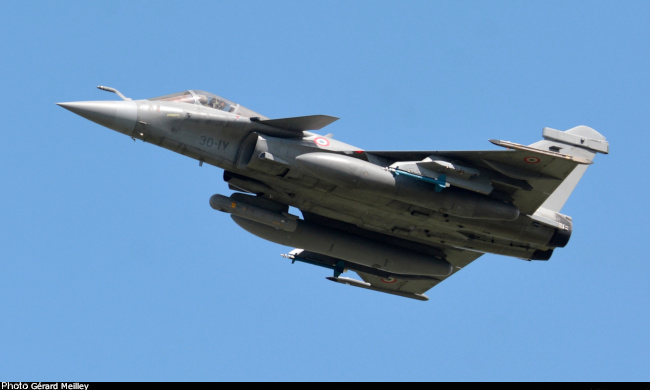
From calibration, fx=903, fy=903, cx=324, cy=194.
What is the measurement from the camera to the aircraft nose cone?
20.5 metres

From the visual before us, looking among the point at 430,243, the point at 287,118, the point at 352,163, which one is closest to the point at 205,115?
the point at 287,118

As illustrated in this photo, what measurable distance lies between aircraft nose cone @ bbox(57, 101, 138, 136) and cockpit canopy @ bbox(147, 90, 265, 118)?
2.70 feet

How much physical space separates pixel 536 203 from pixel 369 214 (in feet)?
13.6

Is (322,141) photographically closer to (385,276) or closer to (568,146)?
(568,146)

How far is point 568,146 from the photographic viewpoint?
23.7 meters

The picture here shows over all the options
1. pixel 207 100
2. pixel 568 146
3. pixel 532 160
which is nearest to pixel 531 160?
pixel 532 160

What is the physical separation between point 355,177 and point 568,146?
266 inches

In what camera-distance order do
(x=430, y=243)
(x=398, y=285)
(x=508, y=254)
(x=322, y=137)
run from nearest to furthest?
(x=322, y=137) → (x=508, y=254) → (x=430, y=243) → (x=398, y=285)

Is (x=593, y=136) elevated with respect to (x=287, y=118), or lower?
elevated

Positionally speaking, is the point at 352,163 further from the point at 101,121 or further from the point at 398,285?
the point at 398,285

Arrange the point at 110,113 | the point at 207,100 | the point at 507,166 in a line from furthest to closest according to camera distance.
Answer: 1. the point at 207,100
2. the point at 507,166
3. the point at 110,113

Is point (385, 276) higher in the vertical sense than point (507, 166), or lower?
lower

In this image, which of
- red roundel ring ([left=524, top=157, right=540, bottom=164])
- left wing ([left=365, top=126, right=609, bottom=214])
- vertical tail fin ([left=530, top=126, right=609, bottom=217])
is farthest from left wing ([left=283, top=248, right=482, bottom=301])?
red roundel ring ([left=524, top=157, right=540, bottom=164])

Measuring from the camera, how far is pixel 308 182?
2134 cm
